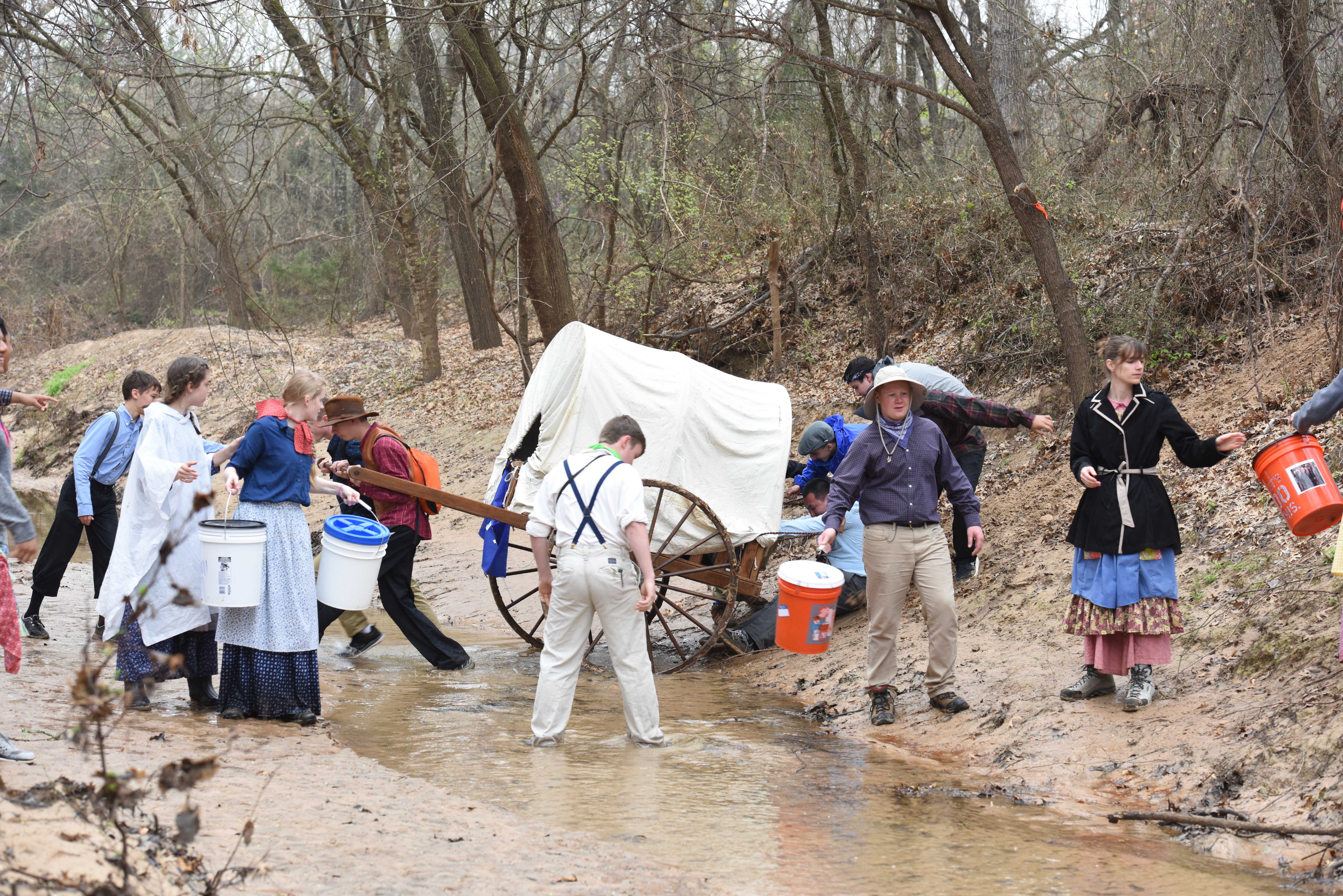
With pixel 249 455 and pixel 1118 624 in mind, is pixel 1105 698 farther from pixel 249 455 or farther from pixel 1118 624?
pixel 249 455

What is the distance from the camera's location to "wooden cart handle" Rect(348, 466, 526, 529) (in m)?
6.95

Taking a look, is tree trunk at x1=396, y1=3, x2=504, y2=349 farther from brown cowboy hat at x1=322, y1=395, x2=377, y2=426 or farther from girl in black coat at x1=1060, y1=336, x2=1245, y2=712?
girl in black coat at x1=1060, y1=336, x2=1245, y2=712

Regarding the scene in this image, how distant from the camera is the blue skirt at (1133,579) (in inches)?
215

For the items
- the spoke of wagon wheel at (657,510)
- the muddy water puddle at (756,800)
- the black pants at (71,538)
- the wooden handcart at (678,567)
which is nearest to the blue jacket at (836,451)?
the wooden handcart at (678,567)

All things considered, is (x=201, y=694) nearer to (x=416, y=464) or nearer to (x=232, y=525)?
(x=232, y=525)

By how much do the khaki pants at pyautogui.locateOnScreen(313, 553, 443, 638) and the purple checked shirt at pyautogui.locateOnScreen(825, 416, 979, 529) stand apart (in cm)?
318

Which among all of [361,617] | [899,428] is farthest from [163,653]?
[899,428]

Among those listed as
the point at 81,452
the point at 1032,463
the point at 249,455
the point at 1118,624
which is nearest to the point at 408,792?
the point at 249,455

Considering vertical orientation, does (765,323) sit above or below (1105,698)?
above

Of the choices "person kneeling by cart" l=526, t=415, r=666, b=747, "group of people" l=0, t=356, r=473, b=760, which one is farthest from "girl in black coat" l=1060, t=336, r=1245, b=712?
"group of people" l=0, t=356, r=473, b=760

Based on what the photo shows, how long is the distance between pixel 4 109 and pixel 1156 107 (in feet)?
34.9

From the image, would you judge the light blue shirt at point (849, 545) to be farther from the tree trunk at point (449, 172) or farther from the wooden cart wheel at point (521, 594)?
the tree trunk at point (449, 172)

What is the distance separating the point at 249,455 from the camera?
224 inches

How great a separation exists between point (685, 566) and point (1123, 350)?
132 inches
